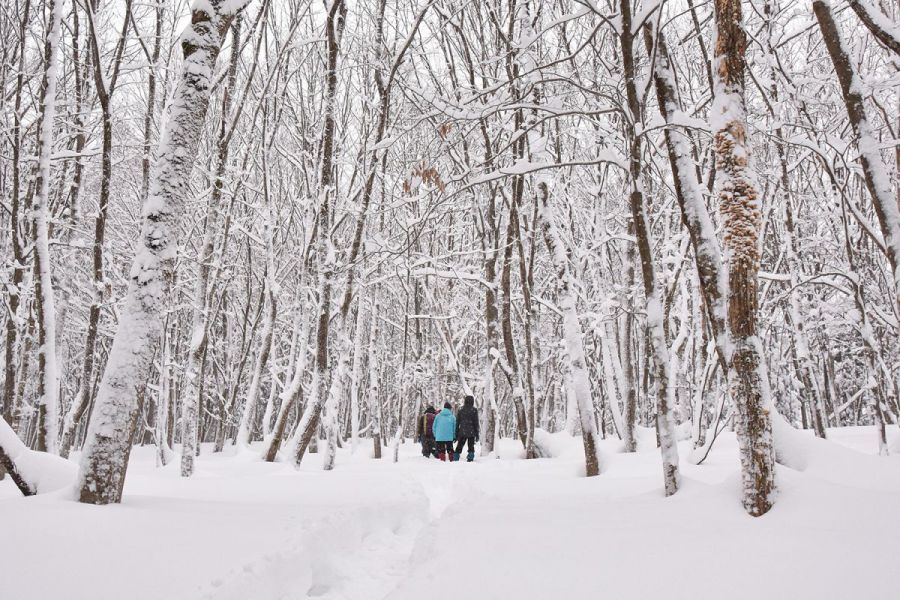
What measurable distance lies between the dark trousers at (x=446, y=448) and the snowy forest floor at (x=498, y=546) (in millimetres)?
8379

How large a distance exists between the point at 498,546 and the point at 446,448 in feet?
33.7

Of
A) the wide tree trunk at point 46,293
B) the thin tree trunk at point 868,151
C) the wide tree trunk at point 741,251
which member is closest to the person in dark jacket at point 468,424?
the wide tree trunk at point 46,293

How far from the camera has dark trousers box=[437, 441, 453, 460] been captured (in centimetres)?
1333

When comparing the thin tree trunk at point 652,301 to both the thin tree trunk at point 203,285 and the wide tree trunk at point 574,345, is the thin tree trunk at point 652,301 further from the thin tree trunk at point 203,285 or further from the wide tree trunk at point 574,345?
the thin tree trunk at point 203,285

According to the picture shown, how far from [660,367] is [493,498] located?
2276mm

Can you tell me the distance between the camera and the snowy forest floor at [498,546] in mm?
2361

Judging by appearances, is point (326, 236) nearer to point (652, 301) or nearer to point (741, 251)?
point (652, 301)

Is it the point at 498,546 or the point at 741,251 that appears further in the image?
the point at 498,546

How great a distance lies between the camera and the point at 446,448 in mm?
13383

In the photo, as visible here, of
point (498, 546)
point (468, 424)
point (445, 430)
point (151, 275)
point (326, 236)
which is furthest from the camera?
point (445, 430)

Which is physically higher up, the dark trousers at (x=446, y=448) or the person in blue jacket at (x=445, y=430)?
the person in blue jacket at (x=445, y=430)

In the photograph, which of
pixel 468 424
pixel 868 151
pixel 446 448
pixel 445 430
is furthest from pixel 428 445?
pixel 868 151

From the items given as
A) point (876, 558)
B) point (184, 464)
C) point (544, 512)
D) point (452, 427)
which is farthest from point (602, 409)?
point (876, 558)

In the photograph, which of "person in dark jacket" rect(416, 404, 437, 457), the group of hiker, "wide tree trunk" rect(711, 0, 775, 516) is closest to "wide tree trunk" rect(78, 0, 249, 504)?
"wide tree trunk" rect(711, 0, 775, 516)
